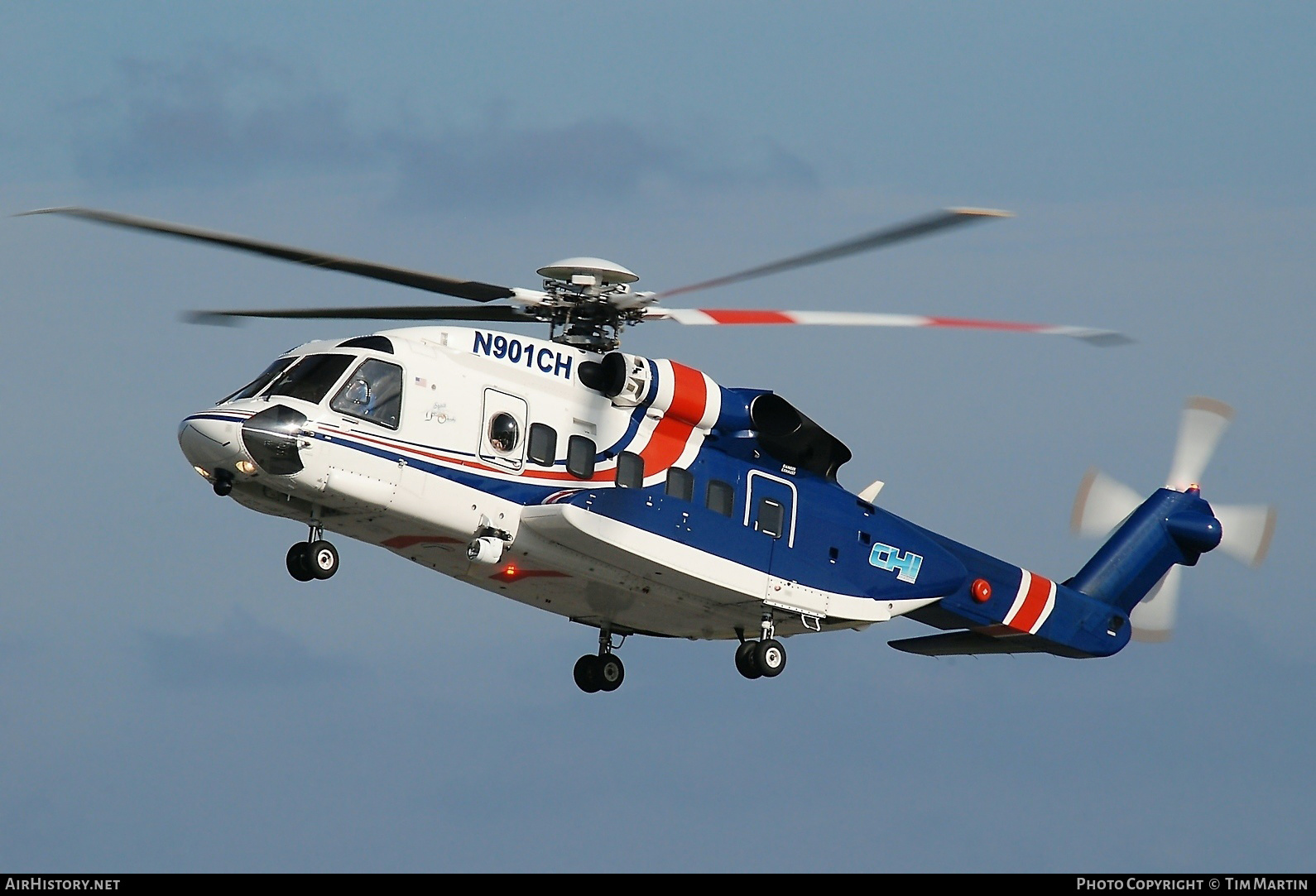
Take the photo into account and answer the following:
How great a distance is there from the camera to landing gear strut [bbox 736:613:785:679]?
28688 mm

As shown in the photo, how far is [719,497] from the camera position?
2814 centimetres

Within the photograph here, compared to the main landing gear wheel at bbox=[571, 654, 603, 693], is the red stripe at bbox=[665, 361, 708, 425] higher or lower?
higher

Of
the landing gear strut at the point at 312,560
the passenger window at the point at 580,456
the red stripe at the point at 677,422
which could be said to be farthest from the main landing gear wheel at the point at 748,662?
the landing gear strut at the point at 312,560

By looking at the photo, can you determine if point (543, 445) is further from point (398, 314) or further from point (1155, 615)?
point (1155, 615)

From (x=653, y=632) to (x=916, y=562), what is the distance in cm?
408

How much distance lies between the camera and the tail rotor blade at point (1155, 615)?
33281 millimetres

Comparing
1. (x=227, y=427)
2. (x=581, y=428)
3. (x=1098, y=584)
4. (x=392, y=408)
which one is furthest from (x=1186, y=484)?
(x=227, y=427)

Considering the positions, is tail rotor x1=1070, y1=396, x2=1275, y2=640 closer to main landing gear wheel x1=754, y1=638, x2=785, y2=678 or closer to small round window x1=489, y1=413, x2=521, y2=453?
main landing gear wheel x1=754, y1=638, x2=785, y2=678

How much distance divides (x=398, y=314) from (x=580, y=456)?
3.48 meters

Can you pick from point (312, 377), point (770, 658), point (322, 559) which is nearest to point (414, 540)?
point (322, 559)

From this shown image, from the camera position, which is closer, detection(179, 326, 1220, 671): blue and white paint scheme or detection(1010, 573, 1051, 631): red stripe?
detection(179, 326, 1220, 671): blue and white paint scheme

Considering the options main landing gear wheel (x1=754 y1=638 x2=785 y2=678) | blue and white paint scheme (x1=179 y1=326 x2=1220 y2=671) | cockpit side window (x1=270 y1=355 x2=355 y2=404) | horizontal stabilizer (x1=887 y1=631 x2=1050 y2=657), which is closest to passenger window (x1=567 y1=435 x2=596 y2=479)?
blue and white paint scheme (x1=179 y1=326 x2=1220 y2=671)

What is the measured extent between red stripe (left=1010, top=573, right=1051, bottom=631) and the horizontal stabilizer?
262mm

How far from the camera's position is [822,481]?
2944 cm
